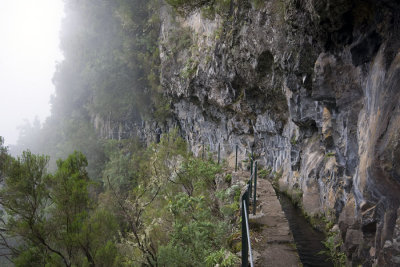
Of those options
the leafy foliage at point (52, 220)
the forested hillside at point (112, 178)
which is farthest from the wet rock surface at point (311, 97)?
the leafy foliage at point (52, 220)

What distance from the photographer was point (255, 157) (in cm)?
1348

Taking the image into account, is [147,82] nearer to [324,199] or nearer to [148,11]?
[148,11]

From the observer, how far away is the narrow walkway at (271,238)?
3264mm

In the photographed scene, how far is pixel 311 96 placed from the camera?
7504 millimetres

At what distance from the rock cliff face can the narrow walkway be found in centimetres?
96

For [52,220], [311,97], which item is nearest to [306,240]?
[311,97]

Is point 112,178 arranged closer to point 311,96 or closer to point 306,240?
point 311,96

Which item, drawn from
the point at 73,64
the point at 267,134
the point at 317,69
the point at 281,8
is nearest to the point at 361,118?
the point at 317,69

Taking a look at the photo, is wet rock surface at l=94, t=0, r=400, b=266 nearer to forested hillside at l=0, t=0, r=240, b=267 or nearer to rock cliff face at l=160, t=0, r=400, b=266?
rock cliff face at l=160, t=0, r=400, b=266

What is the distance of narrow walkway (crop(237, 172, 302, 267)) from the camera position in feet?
10.7

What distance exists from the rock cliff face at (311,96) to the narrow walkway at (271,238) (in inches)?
37.9

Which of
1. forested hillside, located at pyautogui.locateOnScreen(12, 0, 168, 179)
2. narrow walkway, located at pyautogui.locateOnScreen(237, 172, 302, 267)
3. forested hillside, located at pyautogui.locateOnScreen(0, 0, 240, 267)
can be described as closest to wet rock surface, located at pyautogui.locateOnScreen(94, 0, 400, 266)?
narrow walkway, located at pyautogui.locateOnScreen(237, 172, 302, 267)

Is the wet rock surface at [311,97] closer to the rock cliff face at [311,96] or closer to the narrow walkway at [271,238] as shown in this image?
the rock cliff face at [311,96]

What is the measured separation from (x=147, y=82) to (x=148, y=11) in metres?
6.84
